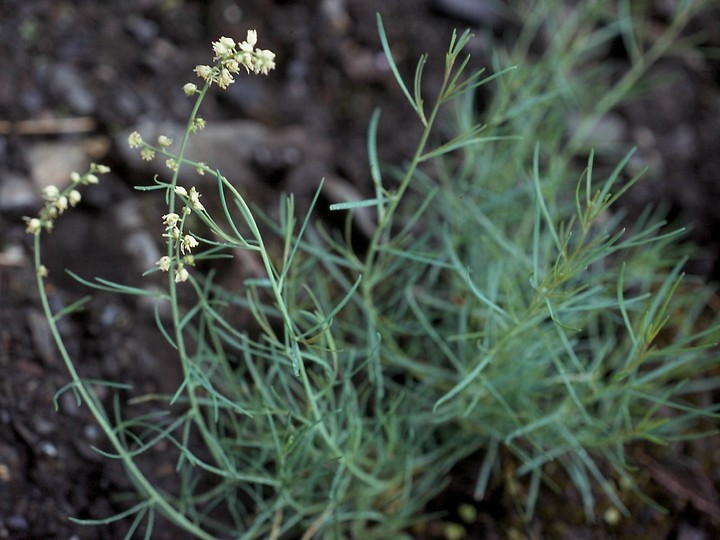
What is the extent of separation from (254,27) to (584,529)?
169 cm

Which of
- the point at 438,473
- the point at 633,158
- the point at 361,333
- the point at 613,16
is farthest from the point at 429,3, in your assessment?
the point at 438,473

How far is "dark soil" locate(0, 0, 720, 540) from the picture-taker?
161 cm

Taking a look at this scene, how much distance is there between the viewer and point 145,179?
6.80ft

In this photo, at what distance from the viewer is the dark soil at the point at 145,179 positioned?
161 centimetres

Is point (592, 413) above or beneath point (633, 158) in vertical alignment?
beneath

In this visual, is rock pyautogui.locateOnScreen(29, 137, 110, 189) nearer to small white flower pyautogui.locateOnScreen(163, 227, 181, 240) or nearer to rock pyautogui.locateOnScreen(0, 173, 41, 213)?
rock pyautogui.locateOnScreen(0, 173, 41, 213)

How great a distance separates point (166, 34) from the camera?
2412 millimetres

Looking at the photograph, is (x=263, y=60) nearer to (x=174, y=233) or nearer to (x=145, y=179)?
(x=174, y=233)

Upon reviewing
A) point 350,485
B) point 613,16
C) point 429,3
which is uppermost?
point 613,16

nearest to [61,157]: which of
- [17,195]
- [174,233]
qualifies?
[17,195]

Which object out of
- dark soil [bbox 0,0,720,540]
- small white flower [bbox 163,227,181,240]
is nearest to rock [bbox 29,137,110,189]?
dark soil [bbox 0,0,720,540]

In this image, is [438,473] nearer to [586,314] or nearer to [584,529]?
[584,529]

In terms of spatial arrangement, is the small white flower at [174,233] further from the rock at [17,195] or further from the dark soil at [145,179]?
the rock at [17,195]

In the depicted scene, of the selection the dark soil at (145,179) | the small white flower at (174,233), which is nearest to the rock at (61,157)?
the dark soil at (145,179)
